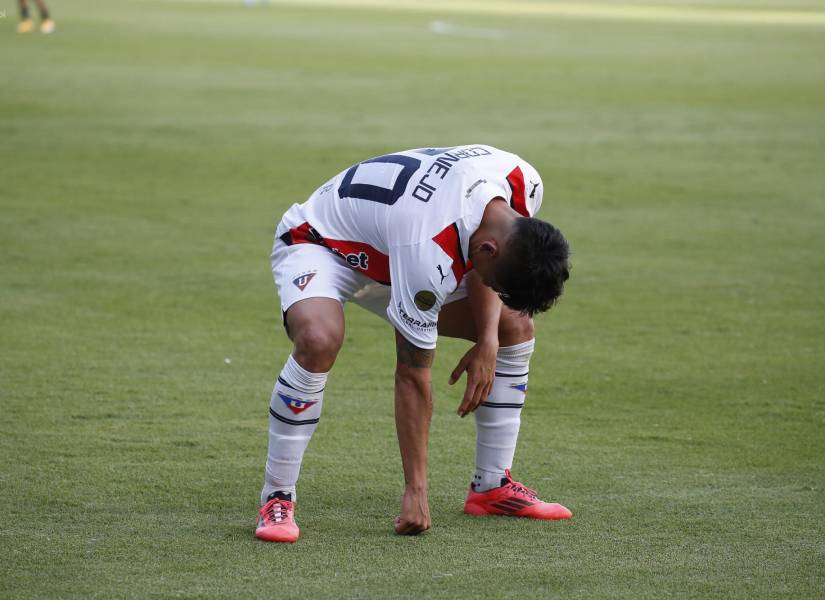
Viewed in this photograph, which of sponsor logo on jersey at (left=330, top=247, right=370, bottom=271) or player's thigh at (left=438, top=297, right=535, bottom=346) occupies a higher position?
sponsor logo on jersey at (left=330, top=247, right=370, bottom=271)

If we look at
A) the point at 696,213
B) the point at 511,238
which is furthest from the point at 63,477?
the point at 696,213

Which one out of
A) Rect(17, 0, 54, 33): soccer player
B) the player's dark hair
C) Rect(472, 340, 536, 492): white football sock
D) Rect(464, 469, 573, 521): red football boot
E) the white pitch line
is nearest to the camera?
the player's dark hair

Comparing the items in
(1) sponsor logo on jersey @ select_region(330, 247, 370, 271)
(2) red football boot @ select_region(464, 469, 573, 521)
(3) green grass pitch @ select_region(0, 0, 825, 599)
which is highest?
(1) sponsor logo on jersey @ select_region(330, 247, 370, 271)

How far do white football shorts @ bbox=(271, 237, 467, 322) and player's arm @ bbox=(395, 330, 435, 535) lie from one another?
0.33m

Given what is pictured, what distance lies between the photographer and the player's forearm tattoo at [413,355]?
4.52 meters

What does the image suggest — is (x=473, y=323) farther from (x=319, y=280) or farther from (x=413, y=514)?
(x=413, y=514)

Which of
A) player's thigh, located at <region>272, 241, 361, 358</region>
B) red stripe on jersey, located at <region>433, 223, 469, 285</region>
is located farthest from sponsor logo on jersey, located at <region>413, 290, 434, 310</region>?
player's thigh, located at <region>272, 241, 361, 358</region>

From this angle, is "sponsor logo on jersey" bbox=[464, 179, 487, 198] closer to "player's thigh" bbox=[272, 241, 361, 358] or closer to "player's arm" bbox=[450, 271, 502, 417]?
"player's arm" bbox=[450, 271, 502, 417]

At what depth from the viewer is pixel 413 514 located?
14.9 feet

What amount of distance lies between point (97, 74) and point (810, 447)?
685 inches

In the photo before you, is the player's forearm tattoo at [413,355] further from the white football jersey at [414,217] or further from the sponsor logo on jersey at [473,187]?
the sponsor logo on jersey at [473,187]

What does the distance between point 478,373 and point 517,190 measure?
690mm

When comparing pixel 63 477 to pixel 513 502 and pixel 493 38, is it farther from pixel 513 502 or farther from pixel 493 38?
pixel 493 38

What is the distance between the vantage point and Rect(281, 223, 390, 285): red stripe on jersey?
15.4 ft
